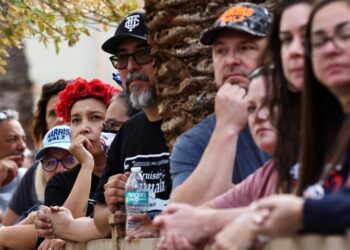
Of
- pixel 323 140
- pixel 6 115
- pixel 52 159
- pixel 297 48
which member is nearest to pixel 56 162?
pixel 52 159

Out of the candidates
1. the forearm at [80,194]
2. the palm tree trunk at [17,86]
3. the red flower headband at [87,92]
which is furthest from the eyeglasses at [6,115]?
the palm tree trunk at [17,86]

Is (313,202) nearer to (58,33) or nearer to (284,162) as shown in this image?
(284,162)

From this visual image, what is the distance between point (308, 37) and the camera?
5820 millimetres

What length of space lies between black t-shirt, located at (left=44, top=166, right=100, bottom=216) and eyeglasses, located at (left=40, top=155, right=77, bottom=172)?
1.85ft

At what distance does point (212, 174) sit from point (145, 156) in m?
1.87

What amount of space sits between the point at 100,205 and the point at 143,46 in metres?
1.03

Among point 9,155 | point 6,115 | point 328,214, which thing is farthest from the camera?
point 6,115

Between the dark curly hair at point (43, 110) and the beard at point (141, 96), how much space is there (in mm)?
3557

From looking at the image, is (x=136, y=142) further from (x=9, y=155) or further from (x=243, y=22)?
(x=9, y=155)

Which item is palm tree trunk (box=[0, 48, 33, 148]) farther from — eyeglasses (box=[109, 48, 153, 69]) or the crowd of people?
eyeglasses (box=[109, 48, 153, 69])

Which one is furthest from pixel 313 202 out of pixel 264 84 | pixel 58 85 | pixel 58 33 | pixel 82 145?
pixel 58 33

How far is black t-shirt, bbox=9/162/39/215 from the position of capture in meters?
12.1

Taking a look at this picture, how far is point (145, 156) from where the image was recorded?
9.05 m

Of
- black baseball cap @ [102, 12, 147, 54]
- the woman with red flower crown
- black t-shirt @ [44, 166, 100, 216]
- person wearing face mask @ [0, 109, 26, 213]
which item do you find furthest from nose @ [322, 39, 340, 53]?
person wearing face mask @ [0, 109, 26, 213]
